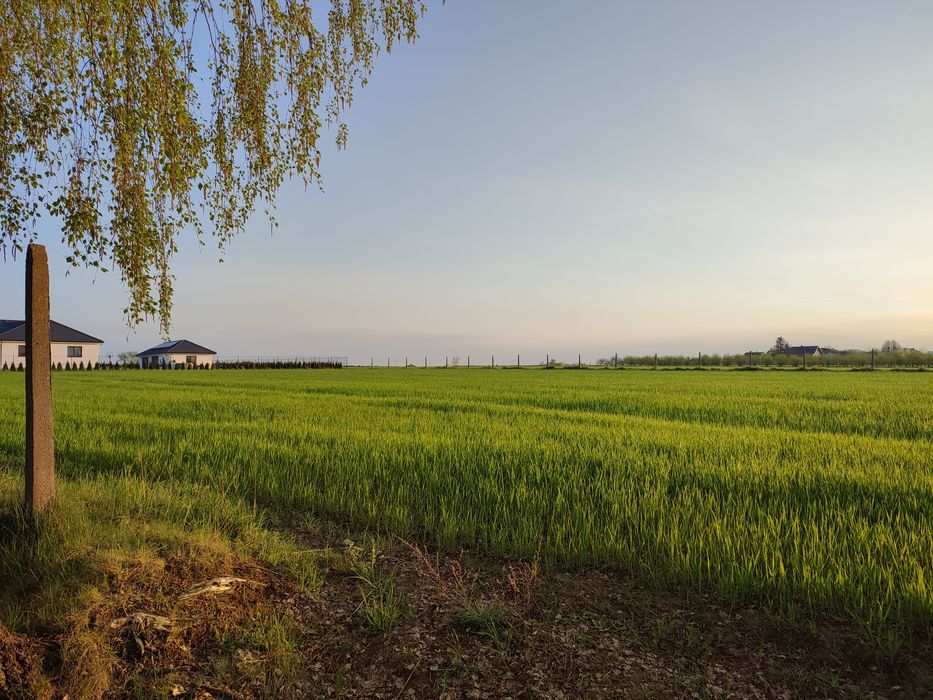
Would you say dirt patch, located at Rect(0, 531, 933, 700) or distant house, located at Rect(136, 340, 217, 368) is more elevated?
distant house, located at Rect(136, 340, 217, 368)

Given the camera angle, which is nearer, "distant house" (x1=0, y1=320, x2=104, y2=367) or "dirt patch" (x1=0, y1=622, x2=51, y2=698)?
"dirt patch" (x1=0, y1=622, x2=51, y2=698)

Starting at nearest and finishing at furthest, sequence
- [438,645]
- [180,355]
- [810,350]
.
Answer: [438,645] → [180,355] → [810,350]

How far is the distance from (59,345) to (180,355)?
1683cm

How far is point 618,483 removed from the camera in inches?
222

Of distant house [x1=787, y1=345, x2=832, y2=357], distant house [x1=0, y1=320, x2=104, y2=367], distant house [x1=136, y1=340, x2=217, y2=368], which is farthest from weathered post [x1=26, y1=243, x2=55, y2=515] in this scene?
distant house [x1=787, y1=345, x2=832, y2=357]

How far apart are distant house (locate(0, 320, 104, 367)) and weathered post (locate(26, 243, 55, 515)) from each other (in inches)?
2508

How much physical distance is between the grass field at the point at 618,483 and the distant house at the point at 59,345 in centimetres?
5660

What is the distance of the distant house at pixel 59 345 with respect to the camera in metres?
54.3

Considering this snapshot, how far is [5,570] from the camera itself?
3.67 metres

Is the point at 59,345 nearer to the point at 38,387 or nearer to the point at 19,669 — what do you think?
the point at 38,387

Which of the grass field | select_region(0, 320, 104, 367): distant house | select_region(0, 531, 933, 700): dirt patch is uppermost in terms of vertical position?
select_region(0, 320, 104, 367): distant house

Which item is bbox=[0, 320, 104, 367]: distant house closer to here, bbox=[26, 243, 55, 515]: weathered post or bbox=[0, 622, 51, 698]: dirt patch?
bbox=[26, 243, 55, 515]: weathered post

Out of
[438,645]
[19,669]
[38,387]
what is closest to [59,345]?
[38,387]

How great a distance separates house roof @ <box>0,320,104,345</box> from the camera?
54.8 meters
